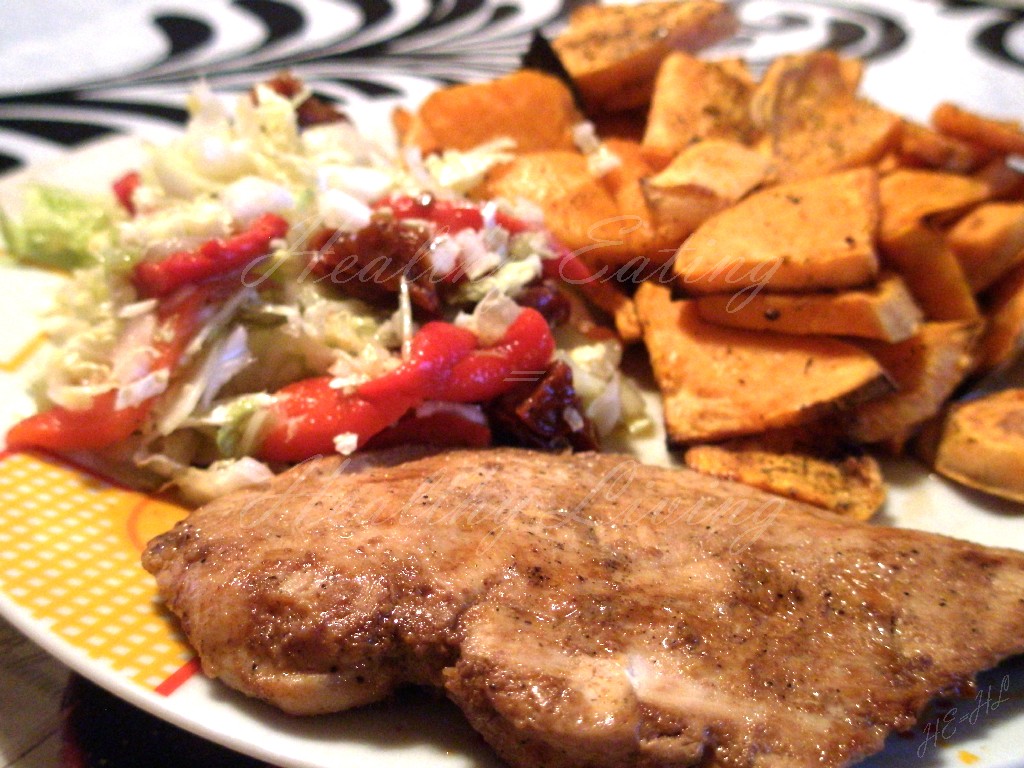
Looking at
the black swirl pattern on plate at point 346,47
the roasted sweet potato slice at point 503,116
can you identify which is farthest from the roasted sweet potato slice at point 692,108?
the black swirl pattern on plate at point 346,47

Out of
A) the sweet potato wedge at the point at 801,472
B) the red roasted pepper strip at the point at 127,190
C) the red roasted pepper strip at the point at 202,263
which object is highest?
the red roasted pepper strip at the point at 202,263

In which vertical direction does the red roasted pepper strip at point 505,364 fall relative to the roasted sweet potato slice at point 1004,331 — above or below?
above

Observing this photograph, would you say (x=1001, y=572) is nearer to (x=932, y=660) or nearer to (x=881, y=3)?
(x=932, y=660)

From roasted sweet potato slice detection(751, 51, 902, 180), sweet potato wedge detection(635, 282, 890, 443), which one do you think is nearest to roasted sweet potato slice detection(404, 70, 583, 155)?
roasted sweet potato slice detection(751, 51, 902, 180)

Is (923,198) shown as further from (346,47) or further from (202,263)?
(346,47)

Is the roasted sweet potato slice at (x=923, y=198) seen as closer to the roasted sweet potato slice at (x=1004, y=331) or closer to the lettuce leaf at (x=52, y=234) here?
the roasted sweet potato slice at (x=1004, y=331)

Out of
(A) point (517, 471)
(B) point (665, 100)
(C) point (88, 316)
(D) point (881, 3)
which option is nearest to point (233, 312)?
(C) point (88, 316)

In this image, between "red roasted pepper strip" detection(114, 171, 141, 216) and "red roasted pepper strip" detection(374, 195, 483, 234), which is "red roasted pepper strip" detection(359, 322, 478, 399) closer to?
"red roasted pepper strip" detection(374, 195, 483, 234)
